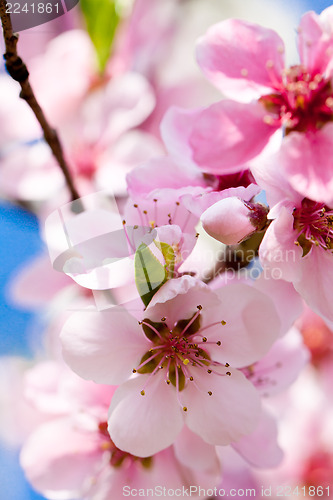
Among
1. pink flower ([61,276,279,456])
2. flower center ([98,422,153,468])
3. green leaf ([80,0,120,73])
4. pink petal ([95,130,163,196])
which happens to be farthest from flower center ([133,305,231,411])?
green leaf ([80,0,120,73])

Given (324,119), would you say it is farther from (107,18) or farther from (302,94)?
(107,18)

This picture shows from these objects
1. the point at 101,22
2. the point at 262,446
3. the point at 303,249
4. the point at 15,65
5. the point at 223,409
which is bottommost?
the point at 262,446

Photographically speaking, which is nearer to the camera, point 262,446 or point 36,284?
point 262,446

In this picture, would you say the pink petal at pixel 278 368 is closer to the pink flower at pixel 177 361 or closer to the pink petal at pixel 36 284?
the pink flower at pixel 177 361

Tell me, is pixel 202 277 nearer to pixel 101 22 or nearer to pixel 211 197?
pixel 211 197

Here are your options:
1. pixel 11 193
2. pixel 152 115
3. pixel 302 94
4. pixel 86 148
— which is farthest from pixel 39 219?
pixel 302 94

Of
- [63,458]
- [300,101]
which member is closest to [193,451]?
[63,458]

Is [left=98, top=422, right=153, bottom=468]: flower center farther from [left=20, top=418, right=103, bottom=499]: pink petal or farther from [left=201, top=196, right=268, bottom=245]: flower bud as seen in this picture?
[left=201, top=196, right=268, bottom=245]: flower bud
